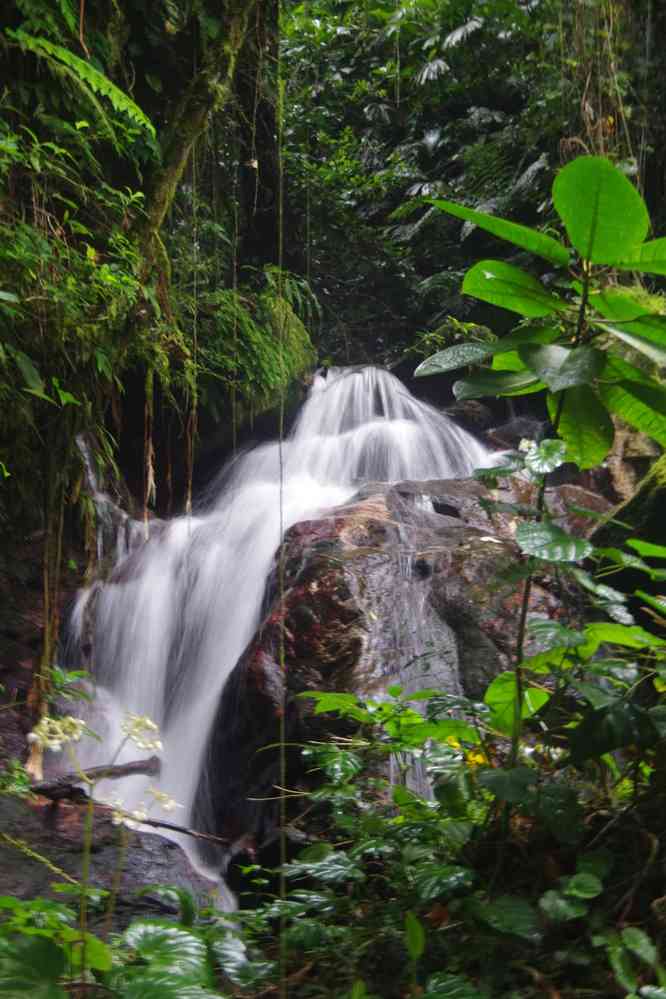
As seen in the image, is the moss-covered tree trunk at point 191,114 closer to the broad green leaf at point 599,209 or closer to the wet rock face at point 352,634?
the wet rock face at point 352,634

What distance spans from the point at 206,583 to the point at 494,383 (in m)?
4.17

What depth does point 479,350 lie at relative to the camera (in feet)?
4.84

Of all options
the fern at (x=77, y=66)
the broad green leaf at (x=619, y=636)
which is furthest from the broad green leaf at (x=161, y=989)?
the fern at (x=77, y=66)

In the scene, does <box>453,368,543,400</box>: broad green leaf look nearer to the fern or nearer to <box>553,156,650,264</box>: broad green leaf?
<box>553,156,650,264</box>: broad green leaf

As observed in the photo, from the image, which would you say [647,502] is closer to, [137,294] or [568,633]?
[568,633]

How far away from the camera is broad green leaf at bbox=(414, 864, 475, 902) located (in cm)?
129

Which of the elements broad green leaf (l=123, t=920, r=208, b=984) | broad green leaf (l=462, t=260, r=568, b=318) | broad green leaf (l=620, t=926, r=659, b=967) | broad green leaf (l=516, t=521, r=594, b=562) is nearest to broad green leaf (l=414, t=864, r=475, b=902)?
broad green leaf (l=620, t=926, r=659, b=967)

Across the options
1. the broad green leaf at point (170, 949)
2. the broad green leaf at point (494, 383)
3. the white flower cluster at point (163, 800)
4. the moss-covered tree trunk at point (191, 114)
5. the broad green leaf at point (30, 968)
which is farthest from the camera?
the moss-covered tree trunk at point (191, 114)

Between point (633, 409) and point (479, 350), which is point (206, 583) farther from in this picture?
point (633, 409)

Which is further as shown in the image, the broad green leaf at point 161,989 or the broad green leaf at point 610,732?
the broad green leaf at point 610,732

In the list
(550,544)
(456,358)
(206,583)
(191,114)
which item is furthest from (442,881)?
(191,114)

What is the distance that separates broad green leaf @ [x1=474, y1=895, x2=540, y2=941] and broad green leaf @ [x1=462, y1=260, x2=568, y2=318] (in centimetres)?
101

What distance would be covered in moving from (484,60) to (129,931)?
8838mm

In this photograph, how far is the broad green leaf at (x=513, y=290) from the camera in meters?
1.42
